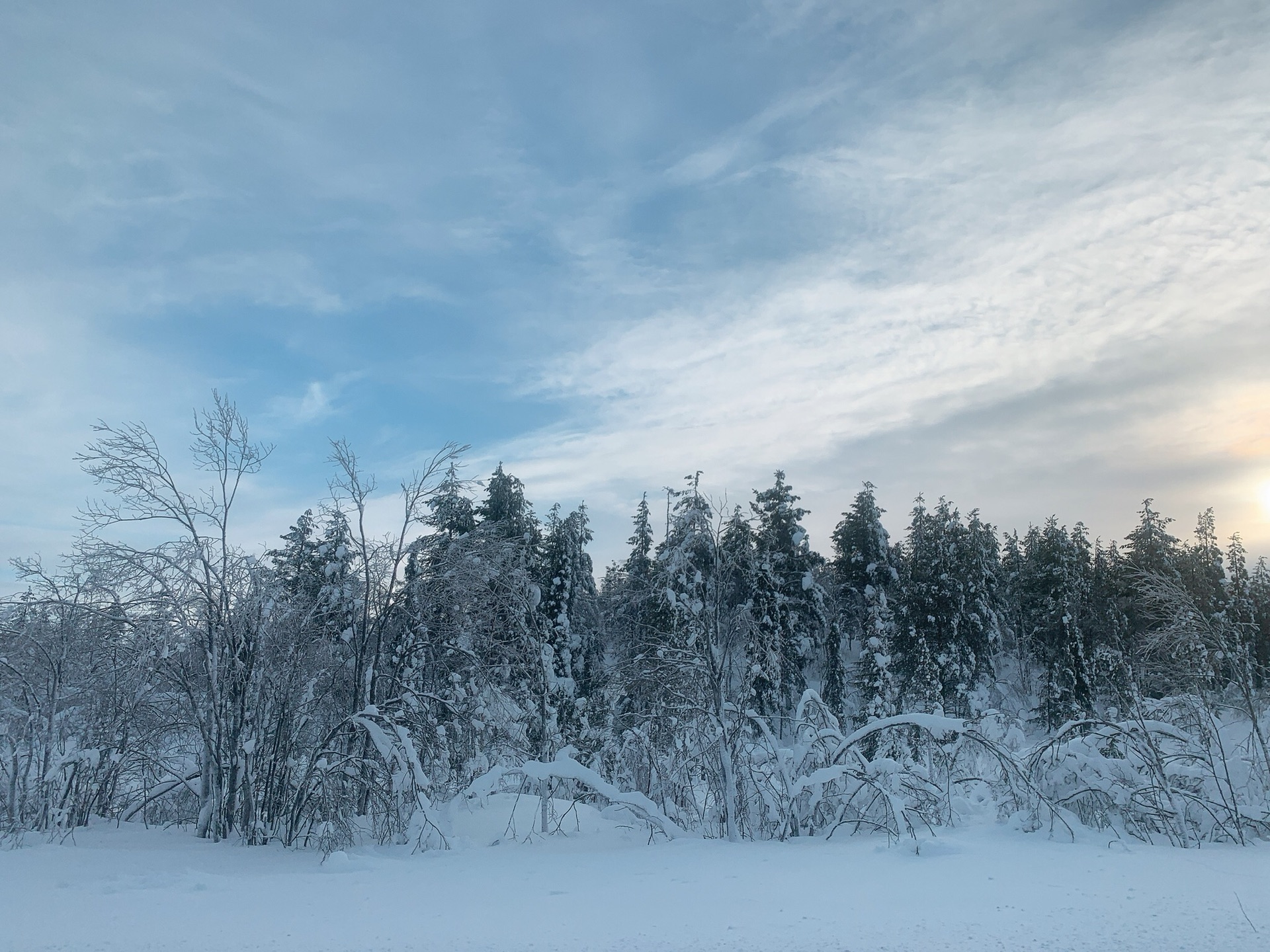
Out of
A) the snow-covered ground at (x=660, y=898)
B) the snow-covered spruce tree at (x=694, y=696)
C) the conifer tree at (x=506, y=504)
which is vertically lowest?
the snow-covered ground at (x=660, y=898)

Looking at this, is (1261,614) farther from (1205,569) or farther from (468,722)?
(468,722)

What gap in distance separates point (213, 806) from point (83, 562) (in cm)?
416

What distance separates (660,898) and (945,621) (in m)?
30.9

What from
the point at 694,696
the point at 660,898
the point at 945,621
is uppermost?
the point at 945,621

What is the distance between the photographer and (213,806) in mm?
12234

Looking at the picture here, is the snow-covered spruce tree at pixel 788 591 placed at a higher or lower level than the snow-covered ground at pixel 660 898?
higher

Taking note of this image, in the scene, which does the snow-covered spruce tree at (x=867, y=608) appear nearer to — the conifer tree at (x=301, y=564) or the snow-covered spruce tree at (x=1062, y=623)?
the snow-covered spruce tree at (x=1062, y=623)

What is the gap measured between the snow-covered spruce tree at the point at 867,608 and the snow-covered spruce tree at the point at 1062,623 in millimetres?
7179

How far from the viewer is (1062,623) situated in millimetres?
34781

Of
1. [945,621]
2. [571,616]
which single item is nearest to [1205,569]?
[945,621]

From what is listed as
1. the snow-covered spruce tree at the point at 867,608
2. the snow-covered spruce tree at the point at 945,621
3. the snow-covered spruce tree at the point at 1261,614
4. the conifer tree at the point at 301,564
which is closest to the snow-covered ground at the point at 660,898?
the conifer tree at the point at 301,564

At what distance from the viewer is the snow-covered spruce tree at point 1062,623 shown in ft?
112

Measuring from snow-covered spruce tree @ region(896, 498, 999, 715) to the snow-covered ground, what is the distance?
2362 cm

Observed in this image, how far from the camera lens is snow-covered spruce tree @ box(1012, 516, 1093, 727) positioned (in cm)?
3420
